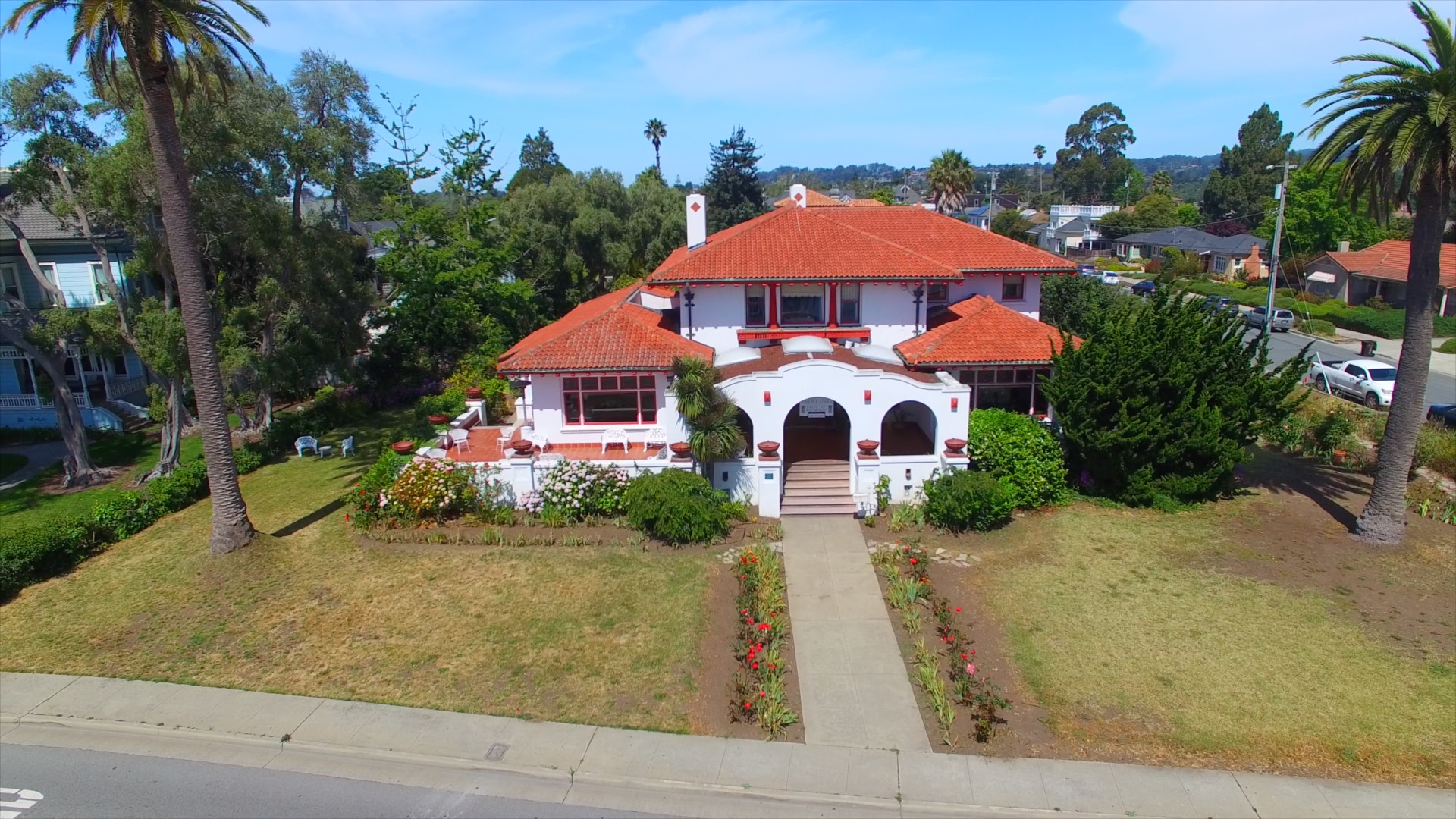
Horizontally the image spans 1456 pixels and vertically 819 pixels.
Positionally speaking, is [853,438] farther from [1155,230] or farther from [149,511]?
[1155,230]

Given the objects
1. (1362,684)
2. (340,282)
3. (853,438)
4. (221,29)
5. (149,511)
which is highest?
(221,29)

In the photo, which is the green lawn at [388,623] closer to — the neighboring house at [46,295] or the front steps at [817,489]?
the front steps at [817,489]

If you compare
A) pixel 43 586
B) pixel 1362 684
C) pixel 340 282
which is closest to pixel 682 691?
pixel 1362 684

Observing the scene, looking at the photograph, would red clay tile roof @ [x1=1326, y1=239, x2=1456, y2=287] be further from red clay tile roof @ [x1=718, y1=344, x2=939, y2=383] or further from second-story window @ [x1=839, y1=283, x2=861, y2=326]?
red clay tile roof @ [x1=718, y1=344, x2=939, y2=383]

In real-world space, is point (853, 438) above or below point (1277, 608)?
above

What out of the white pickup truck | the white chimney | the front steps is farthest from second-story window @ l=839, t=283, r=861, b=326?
the white pickup truck

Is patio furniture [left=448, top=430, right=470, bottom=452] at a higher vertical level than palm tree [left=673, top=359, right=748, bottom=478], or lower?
lower
